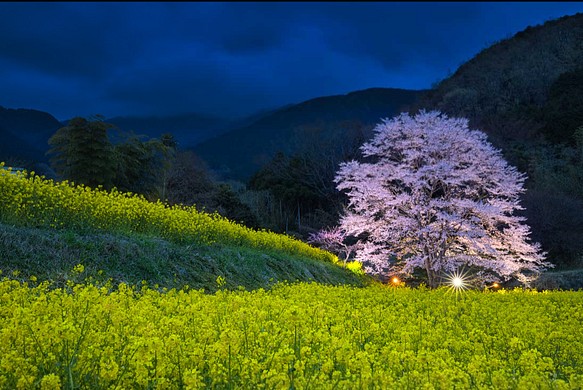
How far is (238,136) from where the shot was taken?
327ft

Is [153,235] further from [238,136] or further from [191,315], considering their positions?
[238,136]

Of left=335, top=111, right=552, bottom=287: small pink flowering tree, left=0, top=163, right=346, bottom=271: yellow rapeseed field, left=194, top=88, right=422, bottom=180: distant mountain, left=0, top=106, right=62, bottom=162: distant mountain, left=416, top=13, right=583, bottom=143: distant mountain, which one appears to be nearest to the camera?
left=0, top=163, right=346, bottom=271: yellow rapeseed field

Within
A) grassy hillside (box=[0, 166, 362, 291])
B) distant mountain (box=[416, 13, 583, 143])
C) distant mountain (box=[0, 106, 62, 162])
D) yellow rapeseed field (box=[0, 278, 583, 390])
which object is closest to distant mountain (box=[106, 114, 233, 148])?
distant mountain (box=[0, 106, 62, 162])

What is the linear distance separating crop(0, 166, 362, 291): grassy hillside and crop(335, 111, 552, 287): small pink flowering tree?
171 inches

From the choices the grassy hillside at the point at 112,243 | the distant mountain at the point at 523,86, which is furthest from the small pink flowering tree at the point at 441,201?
the distant mountain at the point at 523,86

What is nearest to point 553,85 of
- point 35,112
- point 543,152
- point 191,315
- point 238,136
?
point 543,152

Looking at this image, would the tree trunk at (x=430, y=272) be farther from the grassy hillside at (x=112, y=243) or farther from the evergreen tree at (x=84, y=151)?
the evergreen tree at (x=84, y=151)

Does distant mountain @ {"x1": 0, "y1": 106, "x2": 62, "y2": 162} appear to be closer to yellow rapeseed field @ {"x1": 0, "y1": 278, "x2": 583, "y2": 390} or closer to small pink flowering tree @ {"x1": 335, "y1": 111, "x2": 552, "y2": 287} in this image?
small pink flowering tree @ {"x1": 335, "y1": 111, "x2": 552, "y2": 287}

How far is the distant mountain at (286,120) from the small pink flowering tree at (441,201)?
2048 inches

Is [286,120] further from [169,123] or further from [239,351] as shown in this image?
[239,351]

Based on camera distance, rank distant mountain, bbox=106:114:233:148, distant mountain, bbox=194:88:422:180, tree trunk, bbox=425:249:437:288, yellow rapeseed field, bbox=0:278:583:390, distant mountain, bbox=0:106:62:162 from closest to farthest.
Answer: yellow rapeseed field, bbox=0:278:583:390 → tree trunk, bbox=425:249:437:288 → distant mountain, bbox=0:106:62:162 → distant mountain, bbox=194:88:422:180 → distant mountain, bbox=106:114:233:148

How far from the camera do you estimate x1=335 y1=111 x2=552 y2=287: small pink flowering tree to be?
51.5 feet

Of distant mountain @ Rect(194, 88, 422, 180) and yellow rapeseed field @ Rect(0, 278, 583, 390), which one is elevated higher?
distant mountain @ Rect(194, 88, 422, 180)

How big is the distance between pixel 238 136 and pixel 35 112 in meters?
37.2
